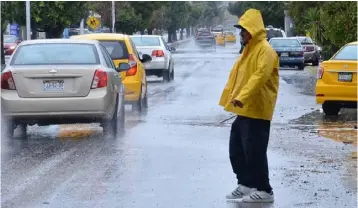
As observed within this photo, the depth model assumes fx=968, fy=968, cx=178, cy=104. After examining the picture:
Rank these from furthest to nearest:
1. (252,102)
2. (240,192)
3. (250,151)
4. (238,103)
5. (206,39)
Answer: (206,39)
(240,192)
(250,151)
(252,102)
(238,103)

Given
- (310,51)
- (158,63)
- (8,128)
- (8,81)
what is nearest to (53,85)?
(8,81)

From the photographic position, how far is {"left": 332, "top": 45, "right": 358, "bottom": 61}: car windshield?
59.2 feet

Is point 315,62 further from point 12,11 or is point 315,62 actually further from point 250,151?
point 250,151

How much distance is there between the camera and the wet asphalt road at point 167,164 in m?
8.95

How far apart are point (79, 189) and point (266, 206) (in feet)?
6.17

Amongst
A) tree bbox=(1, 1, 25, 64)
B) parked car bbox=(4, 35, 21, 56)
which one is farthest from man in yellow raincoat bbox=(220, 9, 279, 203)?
parked car bbox=(4, 35, 21, 56)

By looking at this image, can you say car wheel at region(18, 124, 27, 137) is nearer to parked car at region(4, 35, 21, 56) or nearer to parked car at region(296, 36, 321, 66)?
parked car at region(296, 36, 321, 66)

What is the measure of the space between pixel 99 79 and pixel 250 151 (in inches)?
201

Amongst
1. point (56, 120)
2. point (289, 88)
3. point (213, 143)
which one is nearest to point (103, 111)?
point (56, 120)

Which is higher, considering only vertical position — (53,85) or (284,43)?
(53,85)

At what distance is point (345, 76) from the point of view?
58.2ft

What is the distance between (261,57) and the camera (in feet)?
28.4

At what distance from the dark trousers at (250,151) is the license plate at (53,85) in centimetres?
491

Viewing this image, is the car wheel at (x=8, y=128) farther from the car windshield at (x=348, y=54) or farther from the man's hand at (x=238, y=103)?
the car windshield at (x=348, y=54)
